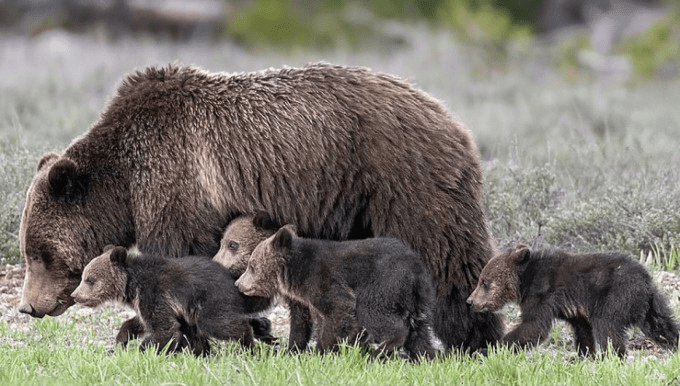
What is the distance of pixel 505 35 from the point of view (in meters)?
22.0

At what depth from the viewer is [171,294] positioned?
661 cm

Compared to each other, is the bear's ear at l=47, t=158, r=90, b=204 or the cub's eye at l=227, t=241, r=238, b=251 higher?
the bear's ear at l=47, t=158, r=90, b=204

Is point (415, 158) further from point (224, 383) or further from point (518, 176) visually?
point (518, 176)

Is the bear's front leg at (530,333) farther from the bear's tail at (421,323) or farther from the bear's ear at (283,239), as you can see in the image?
the bear's ear at (283,239)

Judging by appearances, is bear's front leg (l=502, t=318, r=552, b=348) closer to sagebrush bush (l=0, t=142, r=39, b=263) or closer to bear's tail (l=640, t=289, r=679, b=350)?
bear's tail (l=640, t=289, r=679, b=350)

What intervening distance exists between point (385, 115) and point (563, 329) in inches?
76.7

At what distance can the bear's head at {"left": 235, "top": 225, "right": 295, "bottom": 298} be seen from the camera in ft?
21.4

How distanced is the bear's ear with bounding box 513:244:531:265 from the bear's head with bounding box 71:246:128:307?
2.28 m

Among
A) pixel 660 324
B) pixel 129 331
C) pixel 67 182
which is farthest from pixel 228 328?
pixel 660 324

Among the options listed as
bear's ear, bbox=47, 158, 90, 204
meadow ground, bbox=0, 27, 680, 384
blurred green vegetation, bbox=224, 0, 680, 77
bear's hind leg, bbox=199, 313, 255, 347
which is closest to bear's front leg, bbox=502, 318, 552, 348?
meadow ground, bbox=0, 27, 680, 384

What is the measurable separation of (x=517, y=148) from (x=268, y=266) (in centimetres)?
433

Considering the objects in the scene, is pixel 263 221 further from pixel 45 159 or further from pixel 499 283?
pixel 45 159

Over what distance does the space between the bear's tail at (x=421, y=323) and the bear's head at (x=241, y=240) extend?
105 cm

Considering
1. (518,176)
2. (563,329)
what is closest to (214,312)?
(563,329)
